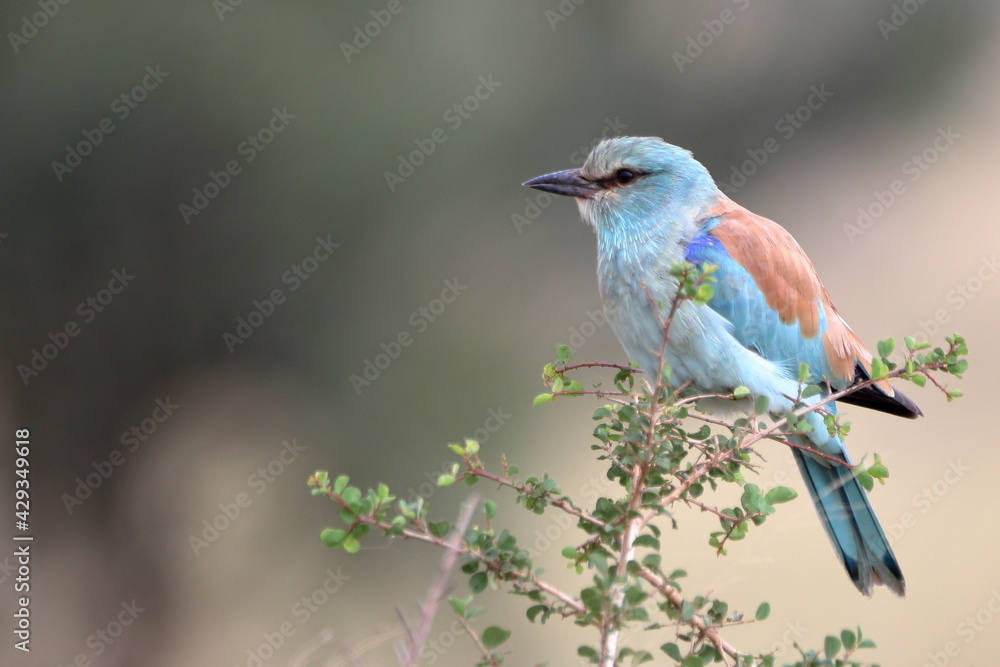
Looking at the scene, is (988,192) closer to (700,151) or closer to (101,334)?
(700,151)

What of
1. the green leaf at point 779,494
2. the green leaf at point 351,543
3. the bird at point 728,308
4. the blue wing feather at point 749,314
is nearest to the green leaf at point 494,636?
the green leaf at point 351,543

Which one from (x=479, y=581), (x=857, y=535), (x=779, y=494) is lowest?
(x=479, y=581)

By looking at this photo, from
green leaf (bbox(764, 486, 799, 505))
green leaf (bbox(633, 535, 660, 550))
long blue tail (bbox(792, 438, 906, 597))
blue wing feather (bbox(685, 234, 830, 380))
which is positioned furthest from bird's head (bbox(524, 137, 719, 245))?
green leaf (bbox(633, 535, 660, 550))

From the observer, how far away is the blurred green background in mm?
4852

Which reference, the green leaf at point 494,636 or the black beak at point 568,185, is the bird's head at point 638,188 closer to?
the black beak at point 568,185

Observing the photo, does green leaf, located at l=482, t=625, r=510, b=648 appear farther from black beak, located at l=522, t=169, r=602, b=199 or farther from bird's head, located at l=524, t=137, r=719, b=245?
black beak, located at l=522, t=169, r=602, b=199

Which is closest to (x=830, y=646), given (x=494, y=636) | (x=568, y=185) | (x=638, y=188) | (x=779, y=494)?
(x=779, y=494)

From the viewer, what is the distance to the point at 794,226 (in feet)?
19.5

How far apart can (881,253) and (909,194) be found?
53 centimetres

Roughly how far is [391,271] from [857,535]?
128 inches

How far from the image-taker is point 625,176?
306 centimetres

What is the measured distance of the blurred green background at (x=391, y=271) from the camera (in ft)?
15.9

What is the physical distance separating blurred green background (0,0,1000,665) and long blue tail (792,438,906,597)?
169cm

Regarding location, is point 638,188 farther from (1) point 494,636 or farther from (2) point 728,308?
(1) point 494,636
